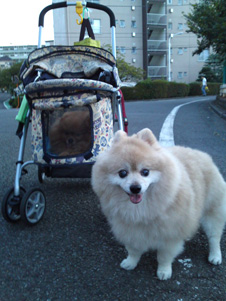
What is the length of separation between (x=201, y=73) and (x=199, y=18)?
1200 inches

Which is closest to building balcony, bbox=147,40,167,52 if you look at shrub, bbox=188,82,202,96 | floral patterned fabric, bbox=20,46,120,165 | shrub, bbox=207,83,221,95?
shrub, bbox=207,83,221,95

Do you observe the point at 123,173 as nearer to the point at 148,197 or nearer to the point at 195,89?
the point at 148,197

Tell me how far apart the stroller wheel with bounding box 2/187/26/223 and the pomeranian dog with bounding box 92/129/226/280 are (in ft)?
3.12

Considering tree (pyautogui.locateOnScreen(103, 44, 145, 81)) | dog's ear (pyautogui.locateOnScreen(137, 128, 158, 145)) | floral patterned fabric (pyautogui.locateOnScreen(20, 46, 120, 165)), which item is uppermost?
tree (pyautogui.locateOnScreen(103, 44, 145, 81))

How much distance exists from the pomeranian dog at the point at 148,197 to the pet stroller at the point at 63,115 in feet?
2.23

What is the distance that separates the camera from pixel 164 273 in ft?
5.85

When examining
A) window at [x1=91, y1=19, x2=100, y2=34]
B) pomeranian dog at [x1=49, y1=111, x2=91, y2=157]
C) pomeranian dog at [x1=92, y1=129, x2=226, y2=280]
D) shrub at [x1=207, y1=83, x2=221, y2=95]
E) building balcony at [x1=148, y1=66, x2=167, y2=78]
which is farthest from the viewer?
building balcony at [x1=148, y1=66, x2=167, y2=78]

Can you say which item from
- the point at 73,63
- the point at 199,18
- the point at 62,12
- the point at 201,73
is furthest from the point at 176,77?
the point at 73,63

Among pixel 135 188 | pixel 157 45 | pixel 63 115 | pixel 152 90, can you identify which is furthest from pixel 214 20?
pixel 157 45

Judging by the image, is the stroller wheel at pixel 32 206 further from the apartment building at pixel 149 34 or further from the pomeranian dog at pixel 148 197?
the apartment building at pixel 149 34

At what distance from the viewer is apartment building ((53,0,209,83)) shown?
120 feet

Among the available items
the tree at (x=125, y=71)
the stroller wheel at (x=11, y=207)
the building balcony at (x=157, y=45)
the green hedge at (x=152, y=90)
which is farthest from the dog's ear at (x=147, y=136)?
the building balcony at (x=157, y=45)

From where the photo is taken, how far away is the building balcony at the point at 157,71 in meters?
41.0

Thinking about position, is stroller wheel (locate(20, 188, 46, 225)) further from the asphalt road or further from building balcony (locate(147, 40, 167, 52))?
building balcony (locate(147, 40, 167, 52))
